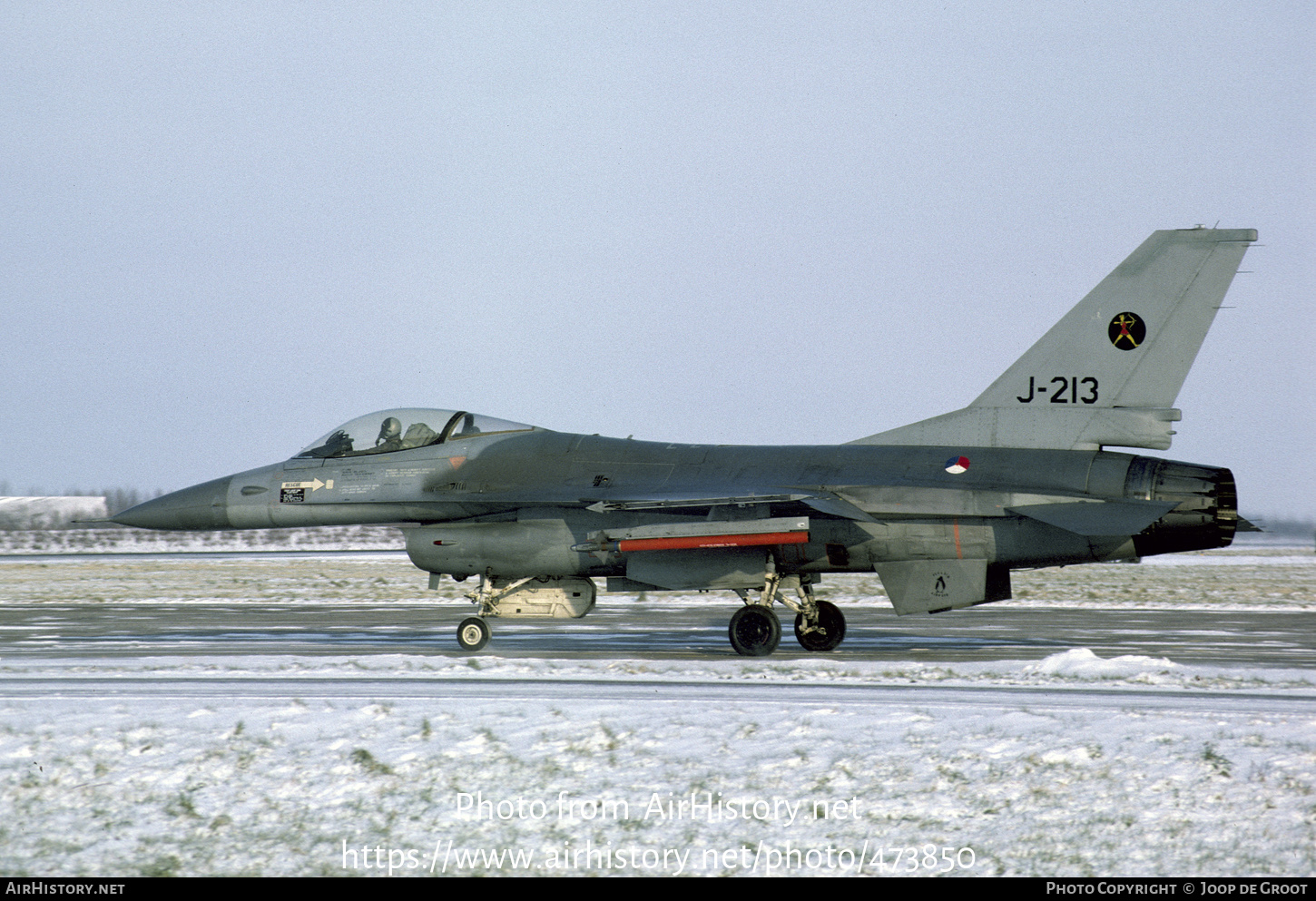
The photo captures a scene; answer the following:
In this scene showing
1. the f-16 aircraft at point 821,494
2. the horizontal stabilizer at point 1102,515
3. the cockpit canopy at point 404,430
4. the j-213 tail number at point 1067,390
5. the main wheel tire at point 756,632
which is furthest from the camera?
the cockpit canopy at point 404,430

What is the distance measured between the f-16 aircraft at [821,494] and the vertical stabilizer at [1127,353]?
0.02m

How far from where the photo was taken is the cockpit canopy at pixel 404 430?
16.6 meters

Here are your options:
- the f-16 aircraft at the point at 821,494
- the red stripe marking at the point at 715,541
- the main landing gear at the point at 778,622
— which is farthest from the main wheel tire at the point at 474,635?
the main landing gear at the point at 778,622

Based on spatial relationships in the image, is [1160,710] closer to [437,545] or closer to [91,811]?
[91,811]

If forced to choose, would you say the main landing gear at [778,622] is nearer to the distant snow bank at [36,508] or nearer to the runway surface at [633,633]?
the runway surface at [633,633]

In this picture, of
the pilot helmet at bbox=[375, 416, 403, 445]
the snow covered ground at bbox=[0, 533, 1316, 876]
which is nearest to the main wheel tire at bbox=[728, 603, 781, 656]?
the snow covered ground at bbox=[0, 533, 1316, 876]

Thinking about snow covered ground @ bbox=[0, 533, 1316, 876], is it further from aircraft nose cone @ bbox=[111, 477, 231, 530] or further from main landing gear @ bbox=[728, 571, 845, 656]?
aircraft nose cone @ bbox=[111, 477, 231, 530]

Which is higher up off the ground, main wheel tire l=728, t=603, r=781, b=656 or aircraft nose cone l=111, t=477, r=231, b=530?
aircraft nose cone l=111, t=477, r=231, b=530

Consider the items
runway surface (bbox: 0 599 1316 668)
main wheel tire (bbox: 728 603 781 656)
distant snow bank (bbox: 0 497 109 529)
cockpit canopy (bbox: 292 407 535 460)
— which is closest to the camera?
main wheel tire (bbox: 728 603 781 656)

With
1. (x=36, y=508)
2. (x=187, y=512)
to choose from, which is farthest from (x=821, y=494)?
(x=36, y=508)

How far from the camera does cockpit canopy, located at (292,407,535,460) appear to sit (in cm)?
1659

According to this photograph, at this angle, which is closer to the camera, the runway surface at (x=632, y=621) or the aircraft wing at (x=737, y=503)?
the aircraft wing at (x=737, y=503)

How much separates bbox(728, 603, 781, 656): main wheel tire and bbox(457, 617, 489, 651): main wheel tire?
3.40m
